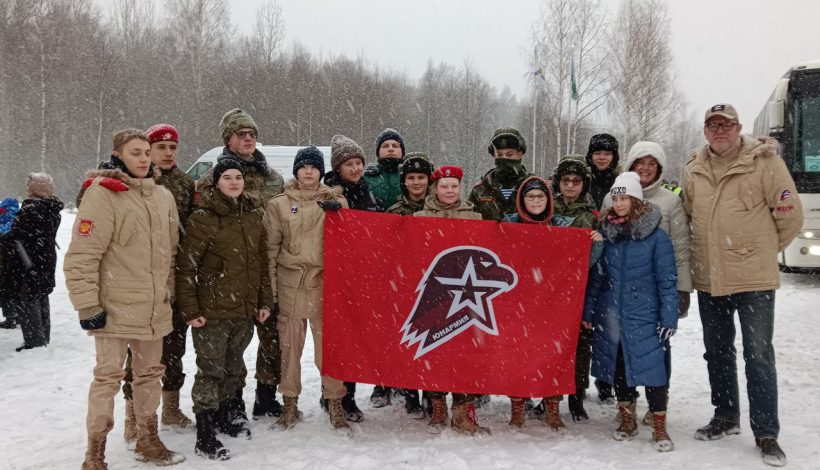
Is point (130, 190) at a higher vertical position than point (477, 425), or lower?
higher

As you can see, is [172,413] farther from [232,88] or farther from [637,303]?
[232,88]

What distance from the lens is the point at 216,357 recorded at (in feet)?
12.8

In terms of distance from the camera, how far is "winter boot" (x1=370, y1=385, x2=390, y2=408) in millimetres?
4918

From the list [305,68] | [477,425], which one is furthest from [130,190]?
[305,68]

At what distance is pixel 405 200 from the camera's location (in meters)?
4.68

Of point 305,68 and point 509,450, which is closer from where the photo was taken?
point 509,450

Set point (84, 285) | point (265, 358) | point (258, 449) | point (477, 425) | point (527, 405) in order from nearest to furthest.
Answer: point (84, 285), point (258, 449), point (477, 425), point (265, 358), point (527, 405)

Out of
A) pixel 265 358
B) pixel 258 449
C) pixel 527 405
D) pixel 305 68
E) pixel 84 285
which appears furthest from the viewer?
pixel 305 68

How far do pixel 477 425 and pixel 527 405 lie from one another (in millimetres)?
843

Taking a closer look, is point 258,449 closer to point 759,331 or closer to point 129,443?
point 129,443

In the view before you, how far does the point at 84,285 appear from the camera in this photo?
3316 millimetres

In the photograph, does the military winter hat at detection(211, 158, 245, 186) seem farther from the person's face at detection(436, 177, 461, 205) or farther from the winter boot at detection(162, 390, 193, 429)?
the winter boot at detection(162, 390, 193, 429)

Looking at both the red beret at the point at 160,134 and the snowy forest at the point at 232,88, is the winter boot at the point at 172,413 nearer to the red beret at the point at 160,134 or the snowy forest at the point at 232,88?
the red beret at the point at 160,134

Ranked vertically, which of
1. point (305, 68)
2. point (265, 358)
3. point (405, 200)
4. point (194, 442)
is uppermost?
point (305, 68)
